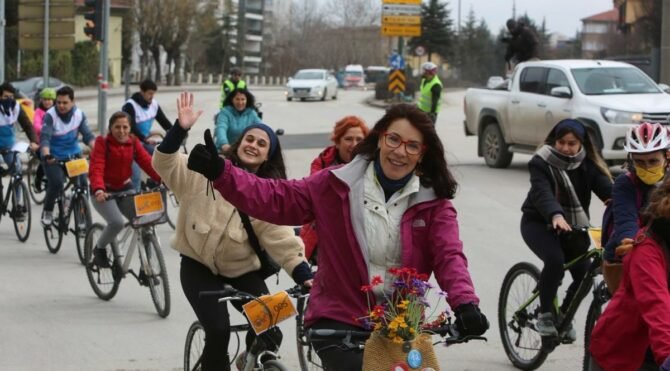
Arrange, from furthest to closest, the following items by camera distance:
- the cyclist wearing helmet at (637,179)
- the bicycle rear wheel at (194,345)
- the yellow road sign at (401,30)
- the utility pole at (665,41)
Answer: the yellow road sign at (401,30), the utility pole at (665,41), the bicycle rear wheel at (194,345), the cyclist wearing helmet at (637,179)

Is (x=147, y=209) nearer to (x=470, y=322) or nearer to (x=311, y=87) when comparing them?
(x=470, y=322)

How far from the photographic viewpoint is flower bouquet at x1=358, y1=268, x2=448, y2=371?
4.24m

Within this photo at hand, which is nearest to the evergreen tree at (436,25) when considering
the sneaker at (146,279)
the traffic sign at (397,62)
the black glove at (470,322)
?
the traffic sign at (397,62)

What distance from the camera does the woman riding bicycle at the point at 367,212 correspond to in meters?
4.65

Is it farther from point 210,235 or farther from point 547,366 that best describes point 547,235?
point 210,235

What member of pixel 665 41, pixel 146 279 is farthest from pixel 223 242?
pixel 665 41

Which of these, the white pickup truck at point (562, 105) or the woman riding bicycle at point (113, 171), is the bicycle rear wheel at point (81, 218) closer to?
the woman riding bicycle at point (113, 171)

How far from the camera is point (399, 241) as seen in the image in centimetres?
467

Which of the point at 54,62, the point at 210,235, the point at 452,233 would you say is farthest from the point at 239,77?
the point at 54,62

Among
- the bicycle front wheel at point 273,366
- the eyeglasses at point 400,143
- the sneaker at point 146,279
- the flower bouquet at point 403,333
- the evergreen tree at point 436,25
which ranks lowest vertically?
the sneaker at point 146,279

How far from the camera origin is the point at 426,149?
483cm

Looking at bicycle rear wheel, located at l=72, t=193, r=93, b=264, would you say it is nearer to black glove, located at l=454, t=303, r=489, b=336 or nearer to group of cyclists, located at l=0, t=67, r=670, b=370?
group of cyclists, located at l=0, t=67, r=670, b=370

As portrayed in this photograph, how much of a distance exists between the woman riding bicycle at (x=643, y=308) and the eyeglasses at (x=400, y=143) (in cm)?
85

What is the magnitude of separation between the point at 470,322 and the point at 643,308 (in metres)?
0.65
